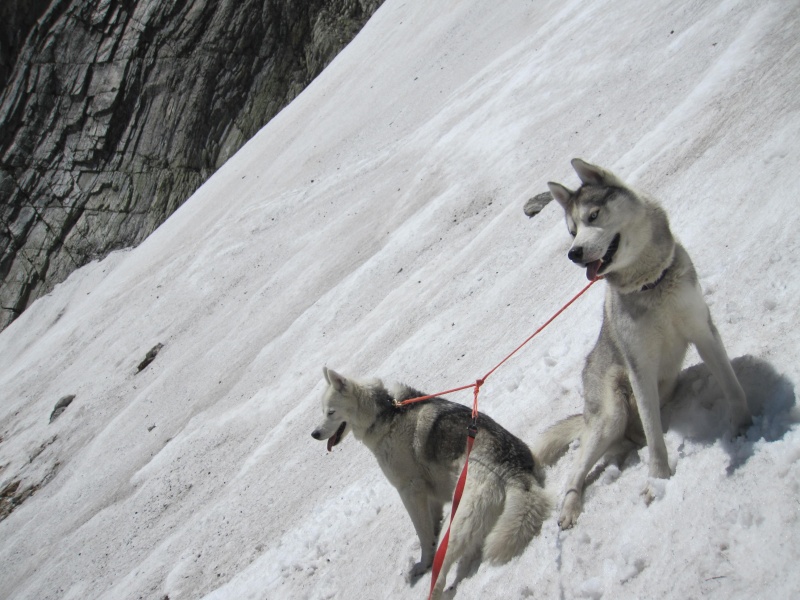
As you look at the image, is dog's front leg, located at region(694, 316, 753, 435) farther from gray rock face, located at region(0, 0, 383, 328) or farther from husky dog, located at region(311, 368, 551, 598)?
gray rock face, located at region(0, 0, 383, 328)

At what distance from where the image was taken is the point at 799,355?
482 centimetres

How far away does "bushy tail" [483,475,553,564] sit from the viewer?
17.1 ft

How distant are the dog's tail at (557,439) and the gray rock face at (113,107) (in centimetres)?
4569

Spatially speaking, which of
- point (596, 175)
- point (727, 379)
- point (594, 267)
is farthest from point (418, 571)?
point (596, 175)

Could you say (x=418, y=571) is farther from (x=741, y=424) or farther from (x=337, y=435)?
(x=741, y=424)

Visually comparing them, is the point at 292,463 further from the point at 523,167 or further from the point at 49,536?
the point at 523,167

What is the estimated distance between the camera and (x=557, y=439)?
598cm

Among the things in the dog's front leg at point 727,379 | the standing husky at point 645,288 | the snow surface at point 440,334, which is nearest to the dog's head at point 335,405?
the snow surface at point 440,334

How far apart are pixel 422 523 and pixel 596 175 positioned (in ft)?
13.4

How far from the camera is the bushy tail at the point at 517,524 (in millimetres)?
5227

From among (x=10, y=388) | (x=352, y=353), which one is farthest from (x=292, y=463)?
(x=10, y=388)

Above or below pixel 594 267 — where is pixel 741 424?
below

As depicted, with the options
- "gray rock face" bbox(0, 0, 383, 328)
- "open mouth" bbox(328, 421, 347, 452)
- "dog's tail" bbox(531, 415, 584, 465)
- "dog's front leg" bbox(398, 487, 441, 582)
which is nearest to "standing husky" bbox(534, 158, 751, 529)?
"dog's tail" bbox(531, 415, 584, 465)

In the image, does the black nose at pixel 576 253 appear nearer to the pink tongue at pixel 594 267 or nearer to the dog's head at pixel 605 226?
the dog's head at pixel 605 226
